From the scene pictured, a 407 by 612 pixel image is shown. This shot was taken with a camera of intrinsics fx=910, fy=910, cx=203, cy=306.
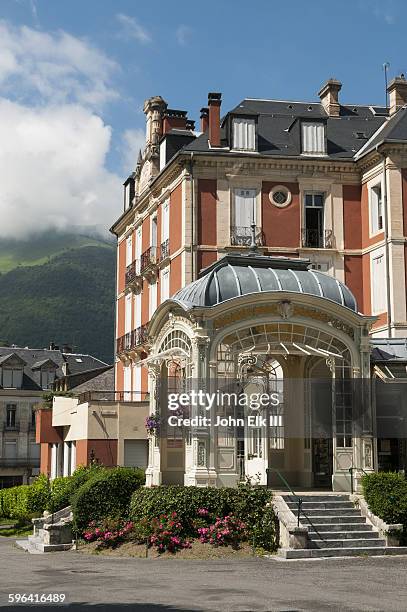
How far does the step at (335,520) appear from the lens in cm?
1956

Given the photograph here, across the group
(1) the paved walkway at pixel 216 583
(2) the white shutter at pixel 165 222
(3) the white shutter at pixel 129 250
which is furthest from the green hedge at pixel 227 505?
(3) the white shutter at pixel 129 250

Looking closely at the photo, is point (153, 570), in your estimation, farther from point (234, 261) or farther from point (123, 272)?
point (123, 272)

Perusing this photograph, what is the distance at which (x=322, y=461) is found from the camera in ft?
79.2

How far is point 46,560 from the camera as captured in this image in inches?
776

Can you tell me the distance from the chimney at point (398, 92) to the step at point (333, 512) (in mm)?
21465

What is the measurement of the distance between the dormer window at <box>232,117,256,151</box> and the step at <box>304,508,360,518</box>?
57.8 feet

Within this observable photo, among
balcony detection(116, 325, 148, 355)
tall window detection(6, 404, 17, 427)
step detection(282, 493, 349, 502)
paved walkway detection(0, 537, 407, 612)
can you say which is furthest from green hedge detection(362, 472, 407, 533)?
tall window detection(6, 404, 17, 427)

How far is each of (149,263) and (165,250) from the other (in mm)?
2034

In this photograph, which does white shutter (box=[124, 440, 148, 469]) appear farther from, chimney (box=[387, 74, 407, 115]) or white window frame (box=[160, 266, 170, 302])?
chimney (box=[387, 74, 407, 115])

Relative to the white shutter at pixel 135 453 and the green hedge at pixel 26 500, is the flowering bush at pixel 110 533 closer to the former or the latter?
the green hedge at pixel 26 500

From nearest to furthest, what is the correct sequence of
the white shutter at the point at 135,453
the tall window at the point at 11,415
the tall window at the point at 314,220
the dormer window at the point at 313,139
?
the white shutter at the point at 135,453, the tall window at the point at 314,220, the dormer window at the point at 313,139, the tall window at the point at 11,415

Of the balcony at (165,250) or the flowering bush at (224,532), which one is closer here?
the flowering bush at (224,532)

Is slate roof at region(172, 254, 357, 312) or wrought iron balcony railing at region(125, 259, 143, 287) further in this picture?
wrought iron balcony railing at region(125, 259, 143, 287)

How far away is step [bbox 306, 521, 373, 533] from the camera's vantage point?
19375 mm
